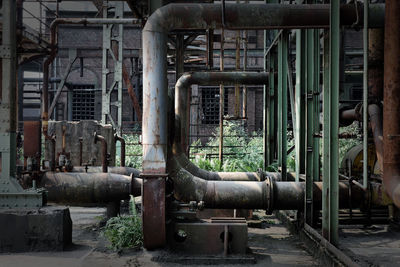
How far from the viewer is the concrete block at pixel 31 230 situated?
560 cm

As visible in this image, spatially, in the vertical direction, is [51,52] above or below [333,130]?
above

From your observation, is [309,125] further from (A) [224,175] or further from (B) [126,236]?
(B) [126,236]

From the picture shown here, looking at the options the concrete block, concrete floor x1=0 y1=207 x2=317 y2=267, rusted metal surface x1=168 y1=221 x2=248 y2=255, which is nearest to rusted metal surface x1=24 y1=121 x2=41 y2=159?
the concrete block

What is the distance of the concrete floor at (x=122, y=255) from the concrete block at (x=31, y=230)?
13 centimetres

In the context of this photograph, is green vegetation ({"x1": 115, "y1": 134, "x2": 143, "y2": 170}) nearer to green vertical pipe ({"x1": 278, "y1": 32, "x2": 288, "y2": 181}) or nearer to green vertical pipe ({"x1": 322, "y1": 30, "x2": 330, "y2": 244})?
green vertical pipe ({"x1": 278, "y1": 32, "x2": 288, "y2": 181})

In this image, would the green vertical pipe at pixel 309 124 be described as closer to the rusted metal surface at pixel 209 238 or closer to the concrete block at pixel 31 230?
the rusted metal surface at pixel 209 238

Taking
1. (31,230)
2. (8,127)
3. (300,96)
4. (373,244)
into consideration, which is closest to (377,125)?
(300,96)

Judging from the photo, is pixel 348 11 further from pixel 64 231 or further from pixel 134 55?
pixel 134 55

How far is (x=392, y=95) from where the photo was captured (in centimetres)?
424

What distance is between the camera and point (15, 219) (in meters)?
5.61

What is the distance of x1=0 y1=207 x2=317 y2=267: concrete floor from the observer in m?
5.12

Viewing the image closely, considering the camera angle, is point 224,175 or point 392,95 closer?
point 392,95

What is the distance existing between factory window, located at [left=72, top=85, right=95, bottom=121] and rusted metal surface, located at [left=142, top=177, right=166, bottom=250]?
1962 cm

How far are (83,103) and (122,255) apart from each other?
19.9 meters
